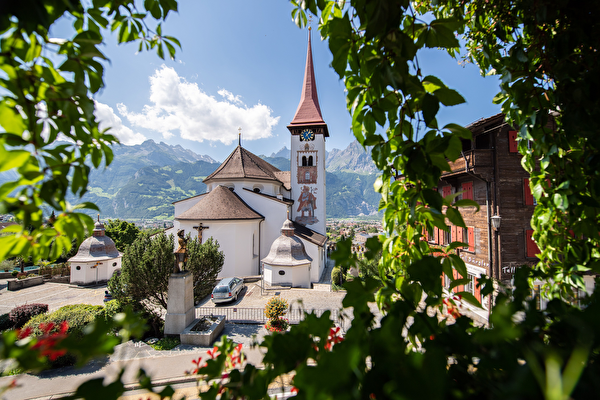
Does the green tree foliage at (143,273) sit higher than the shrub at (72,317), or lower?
higher

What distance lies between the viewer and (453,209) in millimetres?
1277

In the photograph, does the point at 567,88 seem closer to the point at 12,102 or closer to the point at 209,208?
the point at 12,102

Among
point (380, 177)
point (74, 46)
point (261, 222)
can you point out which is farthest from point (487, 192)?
point (261, 222)

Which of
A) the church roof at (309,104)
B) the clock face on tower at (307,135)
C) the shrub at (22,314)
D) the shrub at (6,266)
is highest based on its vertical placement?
the church roof at (309,104)

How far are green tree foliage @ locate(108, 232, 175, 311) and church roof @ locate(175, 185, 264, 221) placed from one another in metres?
8.98

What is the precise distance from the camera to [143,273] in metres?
11.1

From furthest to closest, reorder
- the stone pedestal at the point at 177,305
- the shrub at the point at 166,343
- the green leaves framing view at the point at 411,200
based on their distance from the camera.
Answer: the stone pedestal at the point at 177,305
the shrub at the point at 166,343
the green leaves framing view at the point at 411,200

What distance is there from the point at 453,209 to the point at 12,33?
1766 mm

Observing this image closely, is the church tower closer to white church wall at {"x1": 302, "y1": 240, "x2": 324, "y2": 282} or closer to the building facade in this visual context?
white church wall at {"x1": 302, "y1": 240, "x2": 324, "y2": 282}

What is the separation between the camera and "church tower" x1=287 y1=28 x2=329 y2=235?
2697 centimetres

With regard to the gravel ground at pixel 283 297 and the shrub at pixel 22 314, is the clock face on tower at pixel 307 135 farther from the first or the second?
the shrub at pixel 22 314

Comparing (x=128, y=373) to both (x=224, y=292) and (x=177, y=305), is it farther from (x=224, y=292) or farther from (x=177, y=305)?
(x=224, y=292)

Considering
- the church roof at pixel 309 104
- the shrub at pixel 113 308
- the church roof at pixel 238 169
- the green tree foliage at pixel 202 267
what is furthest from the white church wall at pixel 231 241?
the church roof at pixel 309 104

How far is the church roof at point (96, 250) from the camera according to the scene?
913 inches
